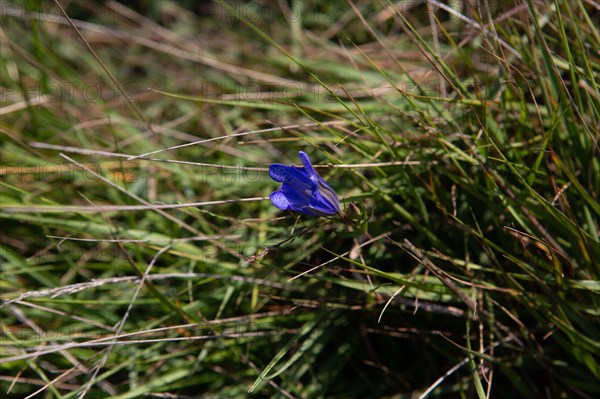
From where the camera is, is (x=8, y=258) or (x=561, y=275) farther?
(x=8, y=258)

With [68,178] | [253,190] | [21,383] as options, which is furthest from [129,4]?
[21,383]

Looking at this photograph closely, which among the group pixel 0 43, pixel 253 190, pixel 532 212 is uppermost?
pixel 0 43

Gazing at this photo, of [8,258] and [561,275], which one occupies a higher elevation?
[561,275]

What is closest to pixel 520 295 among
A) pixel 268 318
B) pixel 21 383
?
pixel 268 318

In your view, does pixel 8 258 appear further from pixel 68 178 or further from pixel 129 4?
pixel 129 4

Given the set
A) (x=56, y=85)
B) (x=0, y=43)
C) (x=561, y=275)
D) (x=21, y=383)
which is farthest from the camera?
(x=0, y=43)

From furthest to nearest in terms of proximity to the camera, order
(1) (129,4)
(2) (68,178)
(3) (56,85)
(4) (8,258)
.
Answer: (1) (129,4)
(3) (56,85)
(2) (68,178)
(4) (8,258)

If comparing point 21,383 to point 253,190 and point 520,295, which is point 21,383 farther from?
point 520,295
